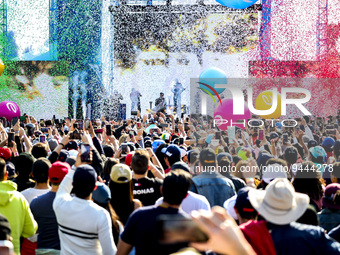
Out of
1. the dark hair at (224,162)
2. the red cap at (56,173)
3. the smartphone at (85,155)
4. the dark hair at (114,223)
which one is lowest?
the dark hair at (114,223)

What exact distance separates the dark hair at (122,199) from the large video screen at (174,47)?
102 feet

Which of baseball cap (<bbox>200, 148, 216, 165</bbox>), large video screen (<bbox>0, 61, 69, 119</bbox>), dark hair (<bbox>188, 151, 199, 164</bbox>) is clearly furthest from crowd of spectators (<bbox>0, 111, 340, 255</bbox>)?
large video screen (<bbox>0, 61, 69, 119</bbox>)

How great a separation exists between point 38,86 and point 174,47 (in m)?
10.2

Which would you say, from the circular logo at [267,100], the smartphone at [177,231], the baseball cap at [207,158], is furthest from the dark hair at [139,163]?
the circular logo at [267,100]

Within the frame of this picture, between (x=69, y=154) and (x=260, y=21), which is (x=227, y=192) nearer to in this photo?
(x=69, y=154)

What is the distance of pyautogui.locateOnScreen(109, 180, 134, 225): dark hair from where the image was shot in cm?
350

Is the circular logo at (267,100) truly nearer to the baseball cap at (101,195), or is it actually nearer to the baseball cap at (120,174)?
the baseball cap at (120,174)

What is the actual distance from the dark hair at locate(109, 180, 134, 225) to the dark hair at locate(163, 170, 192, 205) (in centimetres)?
83

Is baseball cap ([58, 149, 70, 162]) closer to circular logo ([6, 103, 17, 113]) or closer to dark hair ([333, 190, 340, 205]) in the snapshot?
dark hair ([333, 190, 340, 205])

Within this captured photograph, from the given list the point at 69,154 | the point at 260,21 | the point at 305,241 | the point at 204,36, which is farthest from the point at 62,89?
the point at 305,241

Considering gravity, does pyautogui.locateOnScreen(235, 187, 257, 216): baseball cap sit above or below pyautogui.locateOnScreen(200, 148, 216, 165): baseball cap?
below

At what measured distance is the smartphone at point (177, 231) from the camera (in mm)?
A: 1000

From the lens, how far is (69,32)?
31953mm

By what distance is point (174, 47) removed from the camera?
36.2m
